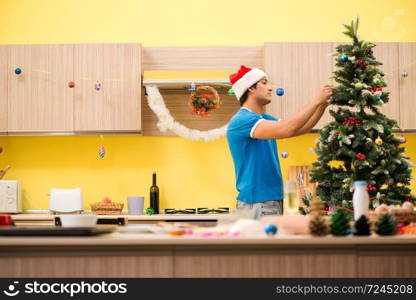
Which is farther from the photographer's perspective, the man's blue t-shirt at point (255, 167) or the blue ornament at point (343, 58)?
the blue ornament at point (343, 58)

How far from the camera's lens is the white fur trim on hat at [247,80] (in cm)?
371

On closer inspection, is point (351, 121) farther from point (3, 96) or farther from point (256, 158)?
point (3, 96)

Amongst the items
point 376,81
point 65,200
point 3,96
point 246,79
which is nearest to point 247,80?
point 246,79

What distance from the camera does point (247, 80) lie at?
147 inches

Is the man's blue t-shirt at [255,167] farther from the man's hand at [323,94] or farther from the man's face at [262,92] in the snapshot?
the man's hand at [323,94]

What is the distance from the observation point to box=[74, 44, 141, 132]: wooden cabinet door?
16.1ft

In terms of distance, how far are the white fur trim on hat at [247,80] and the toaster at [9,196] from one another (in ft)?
7.31

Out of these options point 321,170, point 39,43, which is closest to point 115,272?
point 321,170

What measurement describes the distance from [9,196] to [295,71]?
2417 mm

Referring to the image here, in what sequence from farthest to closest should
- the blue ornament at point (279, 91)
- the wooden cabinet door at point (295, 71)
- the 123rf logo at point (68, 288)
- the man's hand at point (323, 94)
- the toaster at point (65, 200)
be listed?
the toaster at point (65, 200), the wooden cabinet door at point (295, 71), the blue ornament at point (279, 91), the man's hand at point (323, 94), the 123rf logo at point (68, 288)

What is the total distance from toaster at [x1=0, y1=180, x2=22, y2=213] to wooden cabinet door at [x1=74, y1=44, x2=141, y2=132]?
0.71 metres

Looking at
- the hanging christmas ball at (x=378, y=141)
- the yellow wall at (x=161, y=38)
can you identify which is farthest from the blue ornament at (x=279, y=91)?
the hanging christmas ball at (x=378, y=141)

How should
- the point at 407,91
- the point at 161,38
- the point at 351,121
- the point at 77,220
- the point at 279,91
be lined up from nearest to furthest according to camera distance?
1. the point at 77,220
2. the point at 351,121
3. the point at 279,91
4. the point at 407,91
5. the point at 161,38

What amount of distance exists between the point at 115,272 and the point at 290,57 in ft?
10.4
